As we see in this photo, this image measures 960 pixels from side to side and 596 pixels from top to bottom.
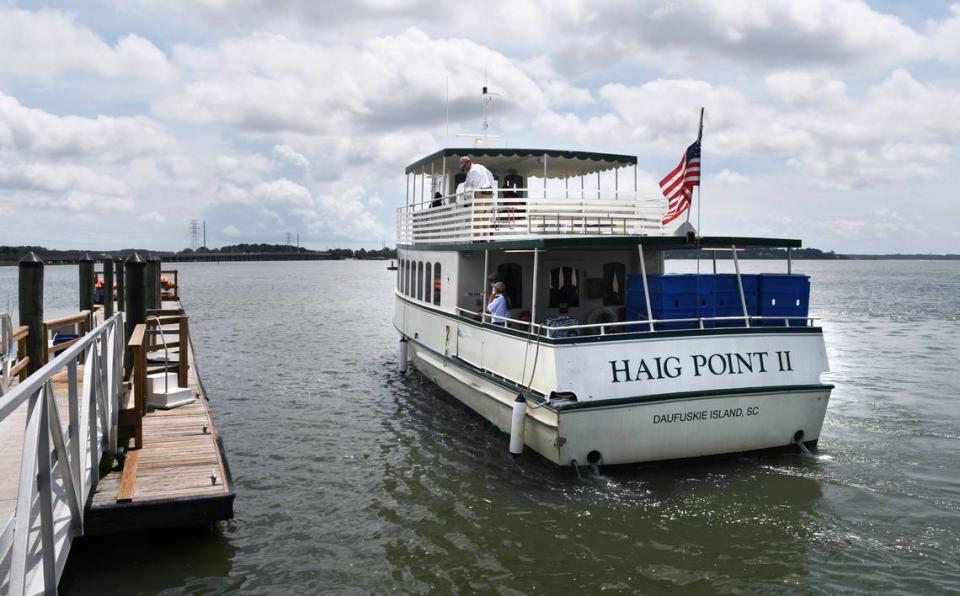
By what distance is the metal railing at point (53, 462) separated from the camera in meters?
4.41

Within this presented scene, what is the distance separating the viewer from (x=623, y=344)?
1056cm

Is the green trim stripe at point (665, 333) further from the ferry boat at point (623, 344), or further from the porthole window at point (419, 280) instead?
the porthole window at point (419, 280)

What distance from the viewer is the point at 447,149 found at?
16.0 meters

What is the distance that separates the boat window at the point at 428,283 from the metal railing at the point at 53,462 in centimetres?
882

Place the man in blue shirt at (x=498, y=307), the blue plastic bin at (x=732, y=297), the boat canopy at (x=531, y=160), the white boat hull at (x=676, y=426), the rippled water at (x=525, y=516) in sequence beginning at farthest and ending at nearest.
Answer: the boat canopy at (x=531, y=160) → the man in blue shirt at (x=498, y=307) → the blue plastic bin at (x=732, y=297) → the white boat hull at (x=676, y=426) → the rippled water at (x=525, y=516)

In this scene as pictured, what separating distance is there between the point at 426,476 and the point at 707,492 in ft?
14.1

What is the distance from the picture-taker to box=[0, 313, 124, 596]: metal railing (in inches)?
174

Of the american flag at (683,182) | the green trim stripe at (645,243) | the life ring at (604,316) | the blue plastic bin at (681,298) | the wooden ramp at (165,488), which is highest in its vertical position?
the american flag at (683,182)

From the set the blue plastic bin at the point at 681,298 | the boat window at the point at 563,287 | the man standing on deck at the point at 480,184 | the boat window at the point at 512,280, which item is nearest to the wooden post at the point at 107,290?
the man standing on deck at the point at 480,184

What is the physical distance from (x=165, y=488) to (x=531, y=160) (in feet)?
36.8

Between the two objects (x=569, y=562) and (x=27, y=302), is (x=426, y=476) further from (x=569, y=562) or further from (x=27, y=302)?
(x=27, y=302)

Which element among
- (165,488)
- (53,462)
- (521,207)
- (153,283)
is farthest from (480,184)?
(153,283)

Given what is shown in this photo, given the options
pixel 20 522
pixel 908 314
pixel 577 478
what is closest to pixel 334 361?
pixel 577 478

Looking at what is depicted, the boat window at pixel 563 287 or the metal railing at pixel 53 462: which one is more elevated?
the boat window at pixel 563 287
